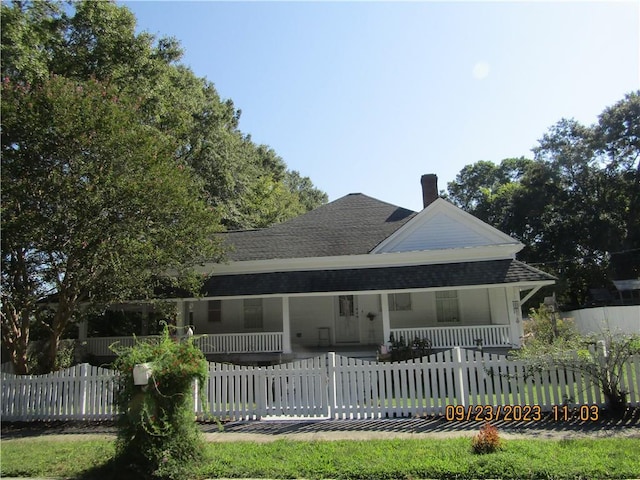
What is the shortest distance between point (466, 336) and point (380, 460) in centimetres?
1004

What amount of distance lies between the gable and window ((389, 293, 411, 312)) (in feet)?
6.46

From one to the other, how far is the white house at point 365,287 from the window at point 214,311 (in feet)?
0.13

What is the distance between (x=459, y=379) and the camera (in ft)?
30.0

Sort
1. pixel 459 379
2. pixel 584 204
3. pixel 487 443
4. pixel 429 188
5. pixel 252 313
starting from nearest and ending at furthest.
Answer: pixel 487 443
pixel 459 379
pixel 252 313
pixel 429 188
pixel 584 204

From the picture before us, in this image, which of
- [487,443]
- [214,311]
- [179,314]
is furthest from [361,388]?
[214,311]

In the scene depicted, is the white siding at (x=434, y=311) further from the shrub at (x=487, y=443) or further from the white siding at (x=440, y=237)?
the shrub at (x=487, y=443)

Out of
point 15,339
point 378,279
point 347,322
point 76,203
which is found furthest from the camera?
point 347,322

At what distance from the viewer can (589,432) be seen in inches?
301

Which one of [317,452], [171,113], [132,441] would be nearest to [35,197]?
[132,441]

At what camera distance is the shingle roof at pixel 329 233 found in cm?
1812

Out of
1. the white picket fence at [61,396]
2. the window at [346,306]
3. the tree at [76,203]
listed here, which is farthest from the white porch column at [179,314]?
the white picket fence at [61,396]

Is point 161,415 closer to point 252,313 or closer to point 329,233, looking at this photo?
point 252,313

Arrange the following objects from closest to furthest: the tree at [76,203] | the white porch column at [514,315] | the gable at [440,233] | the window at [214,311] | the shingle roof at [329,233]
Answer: the tree at [76,203]
the white porch column at [514,315]
the gable at [440,233]
the shingle roof at [329,233]
the window at [214,311]

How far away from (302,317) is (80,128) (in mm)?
10800
